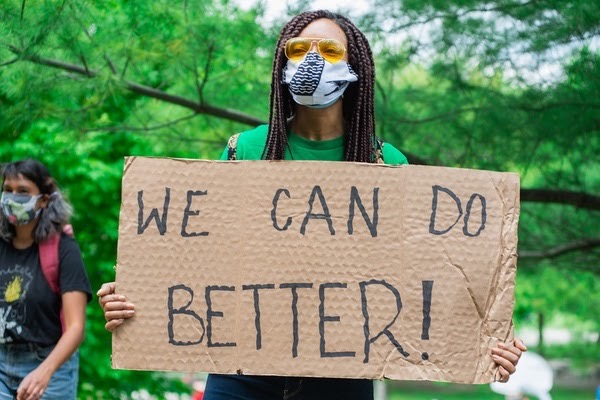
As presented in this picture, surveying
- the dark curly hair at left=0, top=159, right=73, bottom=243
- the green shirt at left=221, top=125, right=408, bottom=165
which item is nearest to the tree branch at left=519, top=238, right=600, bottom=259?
the dark curly hair at left=0, top=159, right=73, bottom=243

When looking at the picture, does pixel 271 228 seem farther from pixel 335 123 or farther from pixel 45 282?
pixel 45 282

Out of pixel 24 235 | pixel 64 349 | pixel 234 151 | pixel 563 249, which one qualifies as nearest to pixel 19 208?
pixel 24 235

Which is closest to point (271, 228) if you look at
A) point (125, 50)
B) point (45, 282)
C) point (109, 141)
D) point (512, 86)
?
point (45, 282)

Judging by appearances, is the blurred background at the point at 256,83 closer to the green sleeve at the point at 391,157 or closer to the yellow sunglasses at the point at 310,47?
the yellow sunglasses at the point at 310,47

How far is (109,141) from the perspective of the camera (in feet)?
24.4

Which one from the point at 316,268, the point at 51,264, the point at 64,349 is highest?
the point at 51,264

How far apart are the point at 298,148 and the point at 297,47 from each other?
283 mm

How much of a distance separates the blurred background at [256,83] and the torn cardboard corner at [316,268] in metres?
1.90

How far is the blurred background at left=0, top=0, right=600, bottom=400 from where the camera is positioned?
489 centimetres

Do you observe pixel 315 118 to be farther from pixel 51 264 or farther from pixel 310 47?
pixel 51 264

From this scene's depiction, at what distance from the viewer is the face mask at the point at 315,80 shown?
9.48 feet

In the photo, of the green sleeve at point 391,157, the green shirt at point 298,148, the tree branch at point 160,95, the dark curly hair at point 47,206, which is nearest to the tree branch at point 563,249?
the tree branch at point 160,95

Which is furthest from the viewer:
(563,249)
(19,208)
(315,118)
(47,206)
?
(563,249)

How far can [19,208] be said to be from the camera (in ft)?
14.1
